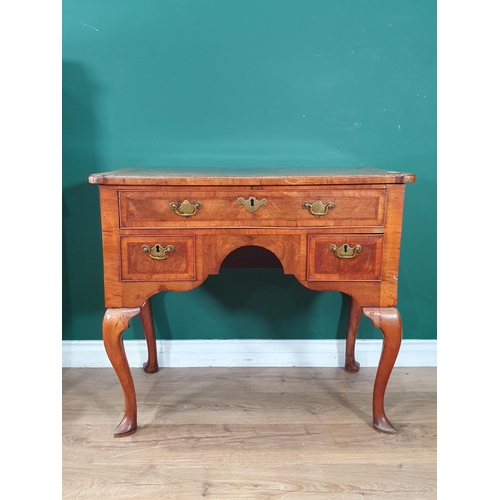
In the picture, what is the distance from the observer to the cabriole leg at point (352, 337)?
6.59 feet

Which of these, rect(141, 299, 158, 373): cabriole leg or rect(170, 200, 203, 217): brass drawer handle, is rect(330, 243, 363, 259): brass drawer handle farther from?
rect(141, 299, 158, 373): cabriole leg

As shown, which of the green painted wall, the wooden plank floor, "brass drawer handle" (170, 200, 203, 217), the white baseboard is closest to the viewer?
the wooden plank floor

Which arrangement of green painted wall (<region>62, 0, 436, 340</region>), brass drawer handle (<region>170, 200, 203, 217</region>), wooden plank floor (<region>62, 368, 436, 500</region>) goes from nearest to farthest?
wooden plank floor (<region>62, 368, 436, 500</region>), brass drawer handle (<region>170, 200, 203, 217</region>), green painted wall (<region>62, 0, 436, 340</region>)

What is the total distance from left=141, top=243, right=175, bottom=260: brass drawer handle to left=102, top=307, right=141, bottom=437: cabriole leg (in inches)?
8.0

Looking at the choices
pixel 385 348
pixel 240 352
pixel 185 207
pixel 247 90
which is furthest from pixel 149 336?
pixel 247 90

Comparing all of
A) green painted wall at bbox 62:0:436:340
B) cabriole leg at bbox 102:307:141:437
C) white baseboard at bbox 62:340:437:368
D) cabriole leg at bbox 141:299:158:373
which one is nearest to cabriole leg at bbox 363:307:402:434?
white baseboard at bbox 62:340:437:368

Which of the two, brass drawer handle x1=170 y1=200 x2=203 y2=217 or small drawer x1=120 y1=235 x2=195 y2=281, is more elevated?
brass drawer handle x1=170 y1=200 x2=203 y2=217

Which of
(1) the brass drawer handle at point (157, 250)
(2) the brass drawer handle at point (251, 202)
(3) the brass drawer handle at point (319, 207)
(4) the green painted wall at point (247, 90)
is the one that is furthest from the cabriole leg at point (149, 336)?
(3) the brass drawer handle at point (319, 207)

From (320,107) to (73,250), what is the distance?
4.32 feet

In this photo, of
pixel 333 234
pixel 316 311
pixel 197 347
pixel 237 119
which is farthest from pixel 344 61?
pixel 197 347

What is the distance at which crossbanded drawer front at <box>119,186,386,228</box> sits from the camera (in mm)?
1453

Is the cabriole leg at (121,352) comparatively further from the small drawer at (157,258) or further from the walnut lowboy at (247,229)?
the small drawer at (157,258)

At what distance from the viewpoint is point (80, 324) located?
213cm

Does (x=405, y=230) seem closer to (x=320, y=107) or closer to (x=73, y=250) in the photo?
(x=320, y=107)
